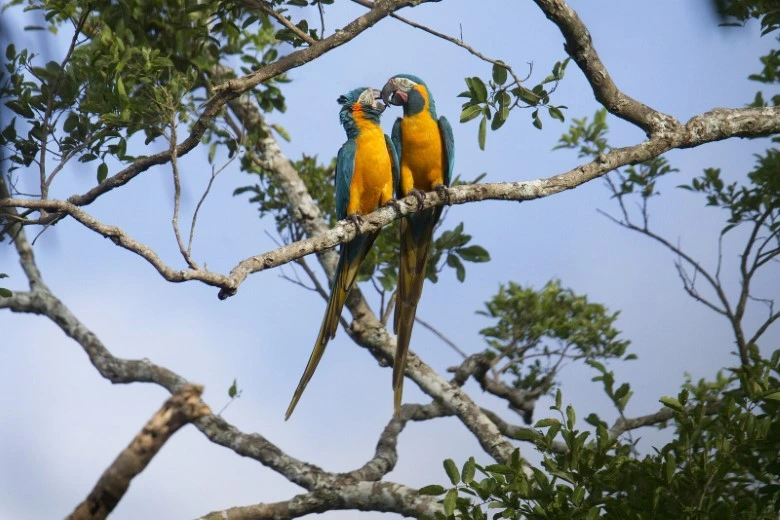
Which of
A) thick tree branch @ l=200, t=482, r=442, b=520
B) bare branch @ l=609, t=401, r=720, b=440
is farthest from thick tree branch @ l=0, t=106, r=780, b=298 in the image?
bare branch @ l=609, t=401, r=720, b=440

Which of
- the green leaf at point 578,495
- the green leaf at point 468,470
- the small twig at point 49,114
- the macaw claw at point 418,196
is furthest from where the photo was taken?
the macaw claw at point 418,196

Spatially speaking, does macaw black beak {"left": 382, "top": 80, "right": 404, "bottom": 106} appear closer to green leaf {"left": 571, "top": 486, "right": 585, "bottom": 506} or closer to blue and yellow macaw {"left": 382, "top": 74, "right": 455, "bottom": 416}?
blue and yellow macaw {"left": 382, "top": 74, "right": 455, "bottom": 416}

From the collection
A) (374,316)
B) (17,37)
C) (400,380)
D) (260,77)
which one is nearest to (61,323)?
(374,316)

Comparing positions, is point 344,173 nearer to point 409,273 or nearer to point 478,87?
point 409,273

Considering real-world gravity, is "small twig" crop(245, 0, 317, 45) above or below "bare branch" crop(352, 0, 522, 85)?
below

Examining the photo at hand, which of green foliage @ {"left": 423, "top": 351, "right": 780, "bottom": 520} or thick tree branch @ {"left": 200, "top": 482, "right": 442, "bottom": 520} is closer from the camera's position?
green foliage @ {"left": 423, "top": 351, "right": 780, "bottom": 520}

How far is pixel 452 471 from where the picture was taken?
2.89 m

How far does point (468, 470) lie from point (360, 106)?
6.52 feet

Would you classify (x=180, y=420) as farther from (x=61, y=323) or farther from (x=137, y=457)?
(x=61, y=323)

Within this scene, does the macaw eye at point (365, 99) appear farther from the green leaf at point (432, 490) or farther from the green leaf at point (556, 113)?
the green leaf at point (432, 490)

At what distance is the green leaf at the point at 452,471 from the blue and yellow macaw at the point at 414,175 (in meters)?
1.19

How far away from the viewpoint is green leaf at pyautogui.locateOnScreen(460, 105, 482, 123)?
345cm

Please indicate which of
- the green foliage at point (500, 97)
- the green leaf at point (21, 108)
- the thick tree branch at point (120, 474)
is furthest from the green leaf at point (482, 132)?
the green leaf at point (21, 108)

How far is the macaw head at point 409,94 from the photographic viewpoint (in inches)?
164
